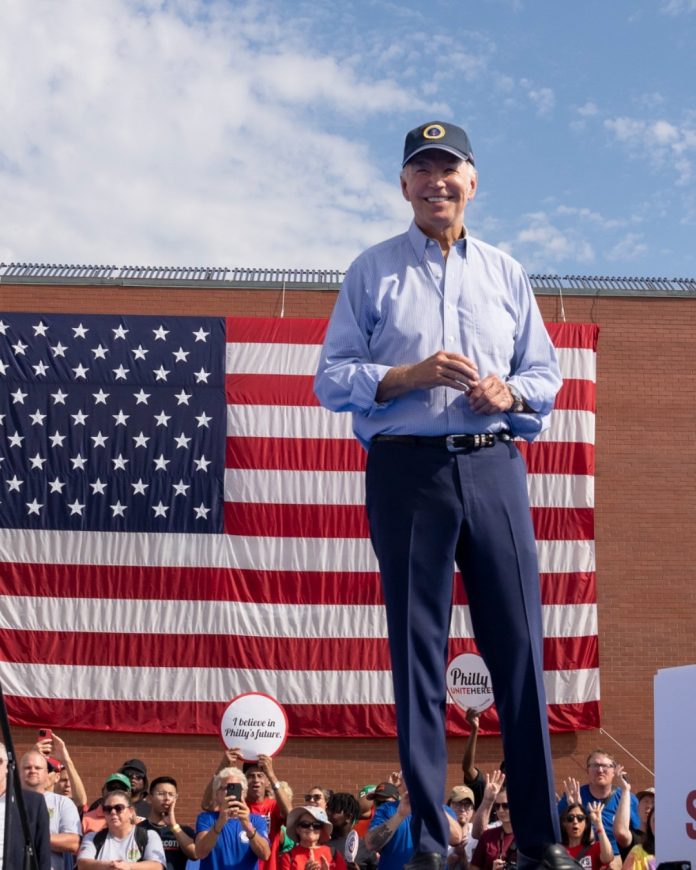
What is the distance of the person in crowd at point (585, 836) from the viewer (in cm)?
668

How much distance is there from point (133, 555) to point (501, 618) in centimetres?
1036

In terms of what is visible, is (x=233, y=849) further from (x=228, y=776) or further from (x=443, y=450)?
(x=443, y=450)

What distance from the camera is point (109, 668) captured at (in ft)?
39.4

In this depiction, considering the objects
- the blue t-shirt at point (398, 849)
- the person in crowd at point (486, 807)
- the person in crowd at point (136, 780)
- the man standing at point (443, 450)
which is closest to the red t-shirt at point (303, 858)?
the blue t-shirt at point (398, 849)

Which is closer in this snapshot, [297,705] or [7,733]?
[7,733]

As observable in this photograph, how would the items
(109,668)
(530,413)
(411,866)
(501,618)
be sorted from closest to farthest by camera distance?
(411,866)
(501,618)
(530,413)
(109,668)

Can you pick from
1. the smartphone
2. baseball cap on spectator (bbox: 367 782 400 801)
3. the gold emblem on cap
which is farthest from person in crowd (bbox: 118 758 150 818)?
the gold emblem on cap

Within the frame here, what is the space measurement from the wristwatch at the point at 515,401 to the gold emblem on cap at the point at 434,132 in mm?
639

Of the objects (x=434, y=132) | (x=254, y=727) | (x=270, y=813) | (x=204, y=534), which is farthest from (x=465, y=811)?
(x=434, y=132)

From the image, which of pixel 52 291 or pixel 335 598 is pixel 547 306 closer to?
pixel 335 598

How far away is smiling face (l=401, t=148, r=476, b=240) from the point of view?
263cm

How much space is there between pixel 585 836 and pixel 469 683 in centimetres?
344

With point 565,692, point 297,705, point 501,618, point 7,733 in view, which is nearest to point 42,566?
point 297,705

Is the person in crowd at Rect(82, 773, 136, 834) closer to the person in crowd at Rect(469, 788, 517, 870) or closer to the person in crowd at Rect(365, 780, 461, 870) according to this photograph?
the person in crowd at Rect(365, 780, 461, 870)
